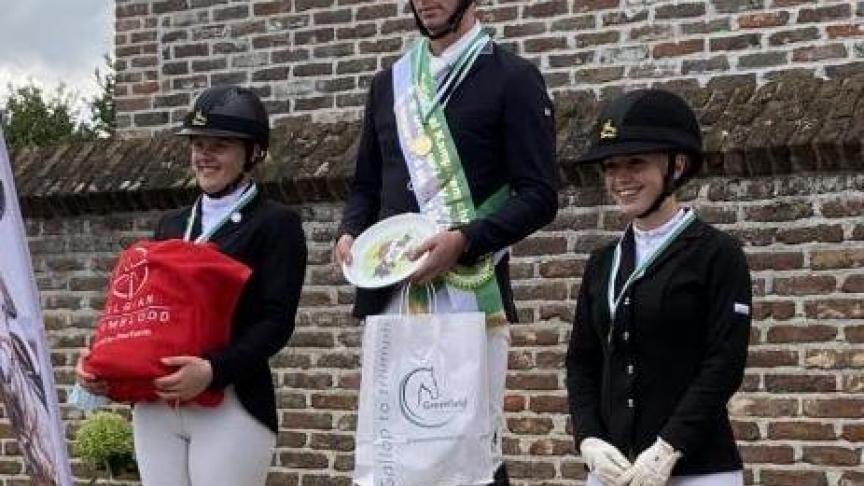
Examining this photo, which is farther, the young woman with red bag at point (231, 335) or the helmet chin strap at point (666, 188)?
the young woman with red bag at point (231, 335)

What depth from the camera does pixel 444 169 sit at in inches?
156

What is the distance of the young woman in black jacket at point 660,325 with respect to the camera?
3637mm

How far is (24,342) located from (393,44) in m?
3.25

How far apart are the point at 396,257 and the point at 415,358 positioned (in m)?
0.27

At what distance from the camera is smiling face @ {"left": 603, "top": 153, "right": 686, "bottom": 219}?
3.81m

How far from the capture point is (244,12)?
764 centimetres

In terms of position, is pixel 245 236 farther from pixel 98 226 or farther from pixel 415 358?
pixel 98 226

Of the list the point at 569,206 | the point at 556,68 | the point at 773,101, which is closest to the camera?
the point at 773,101

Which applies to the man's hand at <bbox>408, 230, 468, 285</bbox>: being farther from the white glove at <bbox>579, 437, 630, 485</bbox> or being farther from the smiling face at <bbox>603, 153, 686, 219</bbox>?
the white glove at <bbox>579, 437, 630, 485</bbox>

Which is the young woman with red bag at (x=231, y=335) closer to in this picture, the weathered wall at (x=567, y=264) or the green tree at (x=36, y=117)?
the weathered wall at (x=567, y=264)

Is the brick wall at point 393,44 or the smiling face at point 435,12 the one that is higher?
the brick wall at point 393,44

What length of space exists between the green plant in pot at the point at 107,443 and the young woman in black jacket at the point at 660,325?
2.48 metres

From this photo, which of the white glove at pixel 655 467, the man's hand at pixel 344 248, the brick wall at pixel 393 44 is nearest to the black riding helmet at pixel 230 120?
the man's hand at pixel 344 248

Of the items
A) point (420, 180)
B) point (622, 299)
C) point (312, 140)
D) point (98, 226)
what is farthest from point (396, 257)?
point (98, 226)
